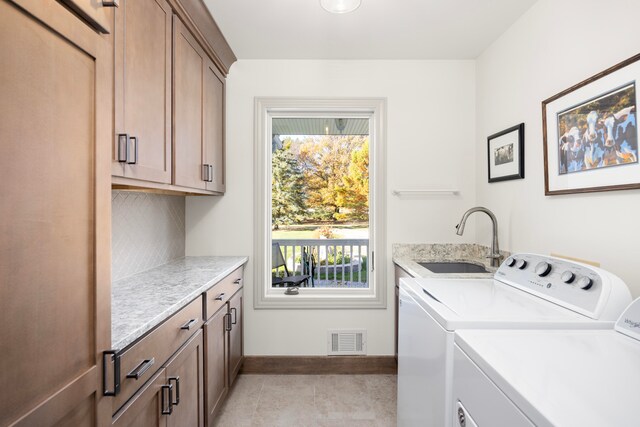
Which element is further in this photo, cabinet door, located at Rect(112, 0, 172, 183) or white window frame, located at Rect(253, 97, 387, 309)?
white window frame, located at Rect(253, 97, 387, 309)

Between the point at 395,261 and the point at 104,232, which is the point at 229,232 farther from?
the point at 104,232

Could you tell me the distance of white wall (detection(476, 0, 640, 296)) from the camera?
1333mm

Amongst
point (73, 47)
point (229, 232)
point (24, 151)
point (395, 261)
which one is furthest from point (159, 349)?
point (395, 261)

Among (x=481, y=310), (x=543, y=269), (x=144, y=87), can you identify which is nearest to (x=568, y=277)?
(x=543, y=269)

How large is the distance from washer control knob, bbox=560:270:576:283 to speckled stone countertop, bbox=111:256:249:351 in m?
1.57

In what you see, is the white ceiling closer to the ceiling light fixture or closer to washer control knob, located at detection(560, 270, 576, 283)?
the ceiling light fixture

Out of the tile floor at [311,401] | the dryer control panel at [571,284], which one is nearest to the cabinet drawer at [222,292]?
the tile floor at [311,401]

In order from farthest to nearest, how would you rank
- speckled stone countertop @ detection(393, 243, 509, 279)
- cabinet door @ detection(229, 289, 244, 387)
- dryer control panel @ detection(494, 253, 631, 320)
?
1. speckled stone countertop @ detection(393, 243, 509, 279)
2. cabinet door @ detection(229, 289, 244, 387)
3. dryer control panel @ detection(494, 253, 631, 320)

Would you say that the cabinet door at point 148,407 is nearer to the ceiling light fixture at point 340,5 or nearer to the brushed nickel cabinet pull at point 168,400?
the brushed nickel cabinet pull at point 168,400

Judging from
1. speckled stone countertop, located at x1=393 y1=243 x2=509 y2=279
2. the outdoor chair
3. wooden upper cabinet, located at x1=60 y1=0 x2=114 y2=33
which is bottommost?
the outdoor chair

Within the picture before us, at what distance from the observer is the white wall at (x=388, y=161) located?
103 inches

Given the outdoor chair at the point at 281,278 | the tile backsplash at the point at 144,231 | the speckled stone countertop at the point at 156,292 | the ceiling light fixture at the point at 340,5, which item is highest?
the ceiling light fixture at the point at 340,5

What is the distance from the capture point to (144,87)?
1389mm

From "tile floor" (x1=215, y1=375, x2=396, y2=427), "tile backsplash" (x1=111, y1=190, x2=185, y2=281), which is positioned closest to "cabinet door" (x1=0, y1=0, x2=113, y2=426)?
"tile backsplash" (x1=111, y1=190, x2=185, y2=281)
